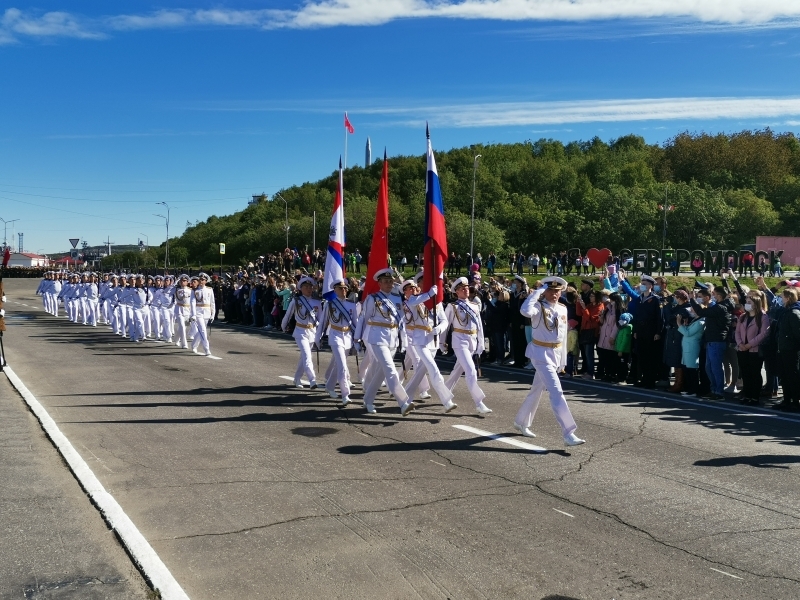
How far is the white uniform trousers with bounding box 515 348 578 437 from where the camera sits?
8.97 metres

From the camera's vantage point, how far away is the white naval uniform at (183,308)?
20.7 m

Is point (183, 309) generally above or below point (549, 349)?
above

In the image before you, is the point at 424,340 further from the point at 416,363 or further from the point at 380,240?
the point at 380,240

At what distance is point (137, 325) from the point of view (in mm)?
23891

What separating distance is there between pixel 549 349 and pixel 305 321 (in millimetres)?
5290

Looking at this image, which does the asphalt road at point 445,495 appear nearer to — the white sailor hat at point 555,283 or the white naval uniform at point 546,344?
the white naval uniform at point 546,344

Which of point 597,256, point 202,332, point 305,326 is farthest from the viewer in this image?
point 597,256

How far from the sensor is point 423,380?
11789 millimetres

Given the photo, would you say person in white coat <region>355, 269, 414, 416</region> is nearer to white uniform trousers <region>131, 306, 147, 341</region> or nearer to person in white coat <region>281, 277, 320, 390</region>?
person in white coat <region>281, 277, 320, 390</region>

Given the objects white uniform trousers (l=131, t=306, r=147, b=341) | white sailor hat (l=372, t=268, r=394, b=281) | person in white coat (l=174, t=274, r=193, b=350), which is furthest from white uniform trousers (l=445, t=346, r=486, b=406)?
white uniform trousers (l=131, t=306, r=147, b=341)

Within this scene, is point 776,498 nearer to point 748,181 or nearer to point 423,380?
point 423,380

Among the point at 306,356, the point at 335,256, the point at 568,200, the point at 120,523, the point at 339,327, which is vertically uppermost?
the point at 568,200

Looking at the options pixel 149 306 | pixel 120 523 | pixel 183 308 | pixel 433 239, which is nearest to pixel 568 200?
pixel 149 306

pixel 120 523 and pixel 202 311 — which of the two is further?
pixel 202 311
